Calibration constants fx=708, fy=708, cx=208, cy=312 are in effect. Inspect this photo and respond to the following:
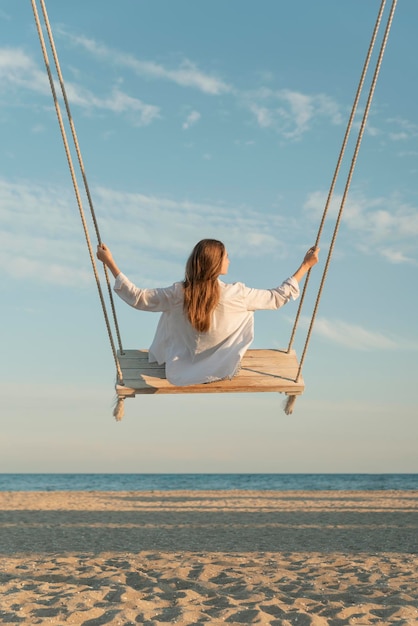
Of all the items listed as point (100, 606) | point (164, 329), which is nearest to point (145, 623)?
point (100, 606)

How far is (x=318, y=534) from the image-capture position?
952 cm

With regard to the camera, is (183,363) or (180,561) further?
(180,561)

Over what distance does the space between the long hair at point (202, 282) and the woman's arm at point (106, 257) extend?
44 cm

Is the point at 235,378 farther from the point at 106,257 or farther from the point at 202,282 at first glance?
the point at 106,257

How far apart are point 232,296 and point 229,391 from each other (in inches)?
23.7

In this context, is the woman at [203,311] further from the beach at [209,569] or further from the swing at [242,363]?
the beach at [209,569]

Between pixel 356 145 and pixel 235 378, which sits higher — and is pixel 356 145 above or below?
above

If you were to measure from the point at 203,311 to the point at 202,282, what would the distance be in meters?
0.19

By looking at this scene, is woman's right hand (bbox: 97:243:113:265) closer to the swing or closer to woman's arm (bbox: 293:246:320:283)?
the swing

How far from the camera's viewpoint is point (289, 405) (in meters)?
4.81

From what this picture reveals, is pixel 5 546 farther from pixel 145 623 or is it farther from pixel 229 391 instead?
pixel 229 391

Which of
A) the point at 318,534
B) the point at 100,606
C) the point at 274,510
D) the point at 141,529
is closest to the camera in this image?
the point at 100,606

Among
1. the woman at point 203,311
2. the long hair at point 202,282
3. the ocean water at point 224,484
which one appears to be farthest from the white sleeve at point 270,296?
the ocean water at point 224,484

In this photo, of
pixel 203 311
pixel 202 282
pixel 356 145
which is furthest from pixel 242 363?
pixel 356 145
